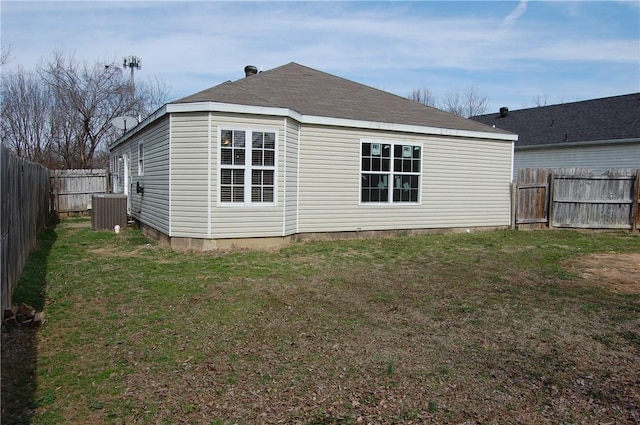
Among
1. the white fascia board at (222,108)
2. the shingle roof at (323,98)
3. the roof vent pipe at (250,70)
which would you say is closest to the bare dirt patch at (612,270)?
the shingle roof at (323,98)

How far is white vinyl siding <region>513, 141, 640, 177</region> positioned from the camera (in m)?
18.1

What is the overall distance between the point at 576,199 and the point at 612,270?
248 inches

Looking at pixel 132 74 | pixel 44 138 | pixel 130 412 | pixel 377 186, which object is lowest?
pixel 130 412

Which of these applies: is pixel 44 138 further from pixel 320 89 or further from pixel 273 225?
pixel 273 225

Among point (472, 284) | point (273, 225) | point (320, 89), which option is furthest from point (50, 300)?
point (320, 89)

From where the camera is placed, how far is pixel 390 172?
466 inches

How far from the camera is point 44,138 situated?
28000mm

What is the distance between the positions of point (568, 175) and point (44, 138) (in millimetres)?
28068

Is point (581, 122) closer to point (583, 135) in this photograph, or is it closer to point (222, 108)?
point (583, 135)

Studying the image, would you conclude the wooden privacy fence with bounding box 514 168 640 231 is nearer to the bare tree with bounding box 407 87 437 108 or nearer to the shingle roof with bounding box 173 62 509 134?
the shingle roof with bounding box 173 62 509 134

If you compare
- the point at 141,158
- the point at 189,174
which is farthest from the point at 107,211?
the point at 189,174

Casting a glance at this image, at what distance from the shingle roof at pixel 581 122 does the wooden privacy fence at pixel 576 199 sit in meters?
5.80

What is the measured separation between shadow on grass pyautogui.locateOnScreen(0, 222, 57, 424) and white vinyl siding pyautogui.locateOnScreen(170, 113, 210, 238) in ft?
10.1

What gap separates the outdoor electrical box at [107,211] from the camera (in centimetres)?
1305
